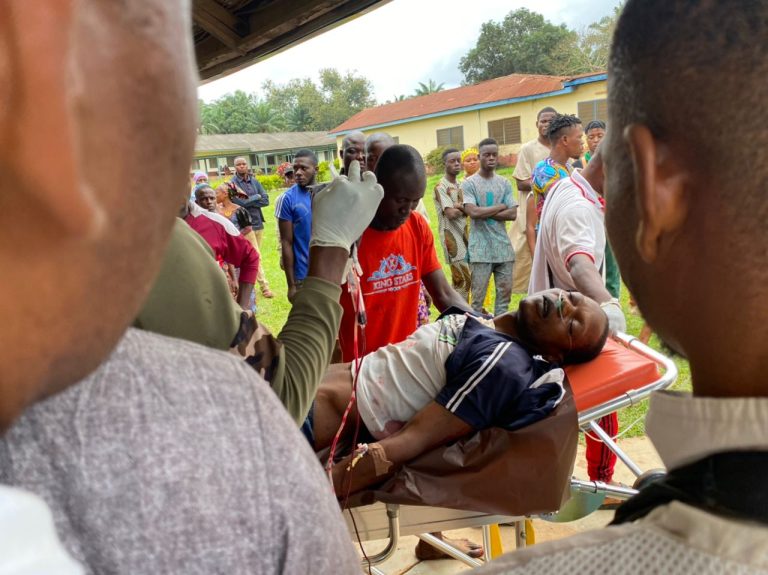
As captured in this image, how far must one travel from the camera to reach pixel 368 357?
2.80 metres

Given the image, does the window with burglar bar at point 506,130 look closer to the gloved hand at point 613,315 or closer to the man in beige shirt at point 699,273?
the gloved hand at point 613,315

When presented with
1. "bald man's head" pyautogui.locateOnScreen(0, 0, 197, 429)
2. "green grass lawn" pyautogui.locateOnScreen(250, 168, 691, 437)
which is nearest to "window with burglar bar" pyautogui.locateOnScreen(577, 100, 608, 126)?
"green grass lawn" pyautogui.locateOnScreen(250, 168, 691, 437)

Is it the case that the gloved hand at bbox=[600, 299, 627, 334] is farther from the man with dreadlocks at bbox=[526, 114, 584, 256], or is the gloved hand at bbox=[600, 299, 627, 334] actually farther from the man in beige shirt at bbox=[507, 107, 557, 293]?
the man in beige shirt at bbox=[507, 107, 557, 293]

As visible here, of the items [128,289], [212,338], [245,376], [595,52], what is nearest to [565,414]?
[212,338]

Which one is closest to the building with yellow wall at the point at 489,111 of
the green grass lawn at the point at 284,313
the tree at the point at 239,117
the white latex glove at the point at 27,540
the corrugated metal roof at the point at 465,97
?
the corrugated metal roof at the point at 465,97

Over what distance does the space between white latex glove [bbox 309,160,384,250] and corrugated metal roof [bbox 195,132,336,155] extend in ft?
126

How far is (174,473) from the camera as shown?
22.8 inches

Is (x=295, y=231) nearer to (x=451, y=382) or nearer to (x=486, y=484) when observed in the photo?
(x=451, y=382)

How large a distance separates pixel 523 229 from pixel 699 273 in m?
5.05

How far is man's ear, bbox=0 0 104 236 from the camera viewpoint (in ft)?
1.05

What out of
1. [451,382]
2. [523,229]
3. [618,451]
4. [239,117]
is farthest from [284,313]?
[239,117]

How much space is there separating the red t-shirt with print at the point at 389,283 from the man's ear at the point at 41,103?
252 centimetres

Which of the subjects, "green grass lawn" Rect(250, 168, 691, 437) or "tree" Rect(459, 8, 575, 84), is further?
"tree" Rect(459, 8, 575, 84)

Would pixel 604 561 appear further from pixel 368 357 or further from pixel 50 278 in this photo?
pixel 368 357
